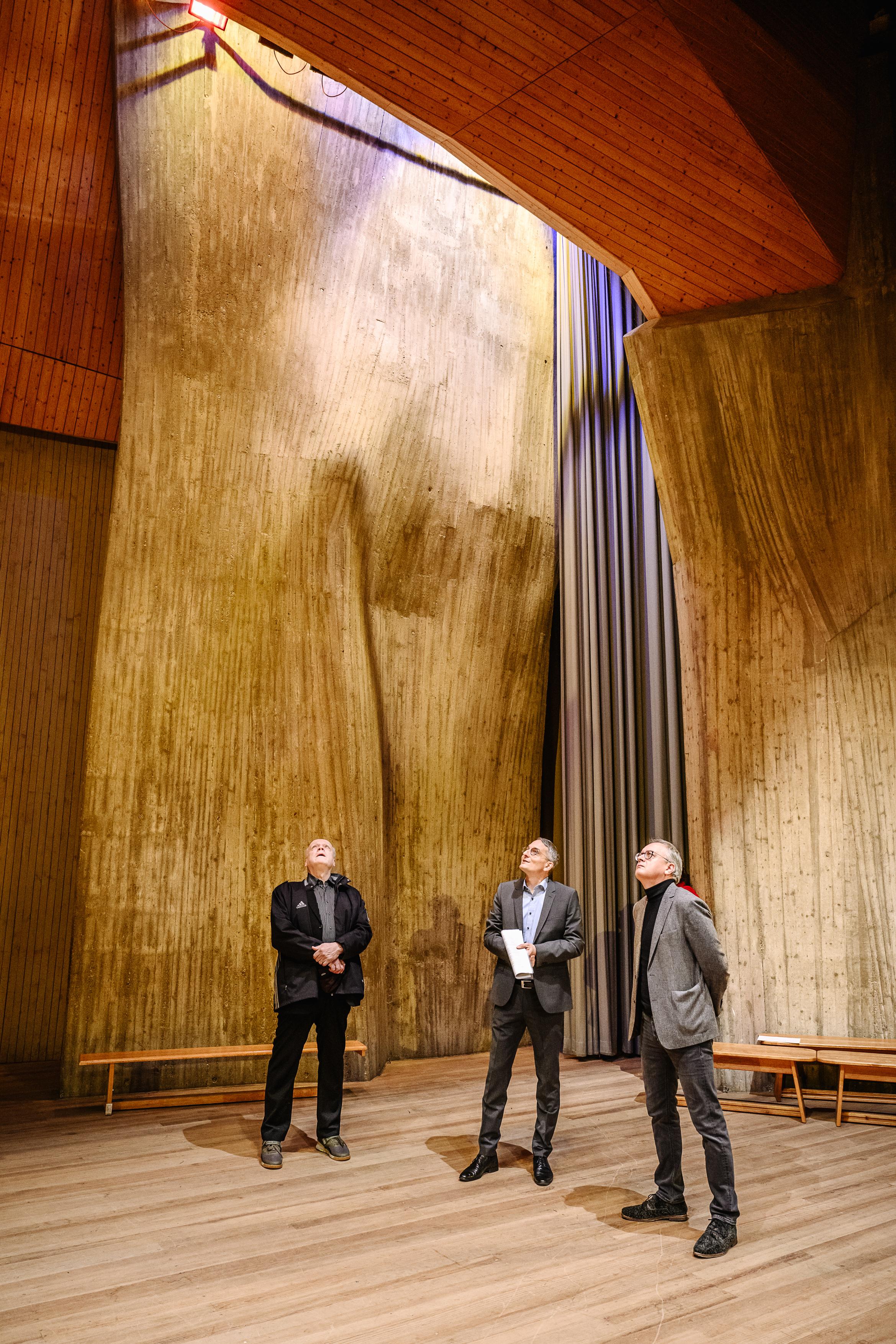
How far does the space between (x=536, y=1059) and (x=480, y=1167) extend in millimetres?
596

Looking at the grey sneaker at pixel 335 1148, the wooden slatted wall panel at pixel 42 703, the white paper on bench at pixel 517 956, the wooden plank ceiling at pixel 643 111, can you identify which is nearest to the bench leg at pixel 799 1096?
the white paper on bench at pixel 517 956

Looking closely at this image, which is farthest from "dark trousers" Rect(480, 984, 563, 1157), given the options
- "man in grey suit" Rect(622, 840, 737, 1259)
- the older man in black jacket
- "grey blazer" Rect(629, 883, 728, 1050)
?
"grey blazer" Rect(629, 883, 728, 1050)

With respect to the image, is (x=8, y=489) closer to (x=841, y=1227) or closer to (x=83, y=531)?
(x=83, y=531)

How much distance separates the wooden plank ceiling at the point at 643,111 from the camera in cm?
525

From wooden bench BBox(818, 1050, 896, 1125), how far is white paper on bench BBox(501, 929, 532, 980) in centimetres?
242

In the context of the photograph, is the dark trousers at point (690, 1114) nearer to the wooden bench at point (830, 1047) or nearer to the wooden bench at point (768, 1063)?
the wooden bench at point (768, 1063)

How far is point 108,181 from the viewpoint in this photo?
809 centimetres

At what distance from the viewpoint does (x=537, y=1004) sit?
5.01m

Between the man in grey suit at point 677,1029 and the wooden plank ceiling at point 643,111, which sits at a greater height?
the wooden plank ceiling at point 643,111

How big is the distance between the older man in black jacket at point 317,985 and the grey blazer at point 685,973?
181 cm

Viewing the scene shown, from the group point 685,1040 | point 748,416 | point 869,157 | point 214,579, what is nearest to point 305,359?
point 214,579

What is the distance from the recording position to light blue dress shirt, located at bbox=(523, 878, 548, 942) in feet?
16.9

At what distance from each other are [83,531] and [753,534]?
5905mm

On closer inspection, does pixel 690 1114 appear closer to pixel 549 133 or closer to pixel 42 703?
pixel 549 133
